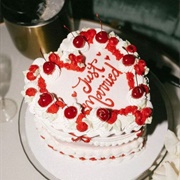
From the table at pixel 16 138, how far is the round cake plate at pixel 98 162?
0.09m

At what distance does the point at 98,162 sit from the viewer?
4.83 feet

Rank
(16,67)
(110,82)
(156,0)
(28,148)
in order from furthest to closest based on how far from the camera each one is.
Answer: (156,0)
(16,67)
(28,148)
(110,82)

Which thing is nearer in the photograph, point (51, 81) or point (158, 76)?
point (51, 81)

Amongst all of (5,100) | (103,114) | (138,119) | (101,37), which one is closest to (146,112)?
(138,119)

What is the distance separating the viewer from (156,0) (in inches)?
81.7

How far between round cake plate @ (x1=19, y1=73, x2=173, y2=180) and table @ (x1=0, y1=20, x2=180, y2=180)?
88 millimetres

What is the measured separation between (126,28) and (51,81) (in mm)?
954

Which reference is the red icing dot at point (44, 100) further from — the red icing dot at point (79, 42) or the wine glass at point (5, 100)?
the wine glass at point (5, 100)

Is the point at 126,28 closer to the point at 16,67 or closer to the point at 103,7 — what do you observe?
the point at 103,7

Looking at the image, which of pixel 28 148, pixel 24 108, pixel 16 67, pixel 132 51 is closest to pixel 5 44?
pixel 16 67

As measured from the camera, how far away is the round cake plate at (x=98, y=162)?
4.79ft

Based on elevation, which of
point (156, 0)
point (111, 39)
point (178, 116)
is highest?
point (111, 39)

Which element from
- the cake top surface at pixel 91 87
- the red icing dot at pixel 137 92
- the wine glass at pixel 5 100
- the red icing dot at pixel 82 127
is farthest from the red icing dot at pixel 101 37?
the wine glass at pixel 5 100

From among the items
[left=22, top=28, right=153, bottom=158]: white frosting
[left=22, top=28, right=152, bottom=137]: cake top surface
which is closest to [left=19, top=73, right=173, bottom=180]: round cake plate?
[left=22, top=28, right=153, bottom=158]: white frosting
